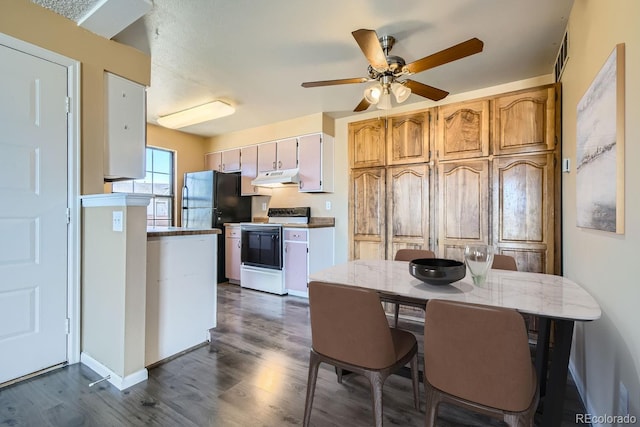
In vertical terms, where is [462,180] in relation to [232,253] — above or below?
above

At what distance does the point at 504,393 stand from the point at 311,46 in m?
2.58

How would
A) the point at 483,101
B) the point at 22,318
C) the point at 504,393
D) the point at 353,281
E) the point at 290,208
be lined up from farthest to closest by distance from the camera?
the point at 290,208 → the point at 483,101 → the point at 22,318 → the point at 353,281 → the point at 504,393

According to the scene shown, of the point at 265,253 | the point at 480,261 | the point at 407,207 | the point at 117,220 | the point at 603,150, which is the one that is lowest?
the point at 265,253

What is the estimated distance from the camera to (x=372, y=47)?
185 cm

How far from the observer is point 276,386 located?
75.9 inches

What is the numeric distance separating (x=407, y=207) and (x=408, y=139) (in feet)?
2.51

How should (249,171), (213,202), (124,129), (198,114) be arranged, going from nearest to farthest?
1. (124,129)
2. (198,114)
3. (213,202)
4. (249,171)

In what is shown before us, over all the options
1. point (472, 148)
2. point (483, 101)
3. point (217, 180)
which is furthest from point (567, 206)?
point (217, 180)

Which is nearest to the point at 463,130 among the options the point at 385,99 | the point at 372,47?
the point at 385,99

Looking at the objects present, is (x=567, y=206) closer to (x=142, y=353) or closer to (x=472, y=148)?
(x=472, y=148)

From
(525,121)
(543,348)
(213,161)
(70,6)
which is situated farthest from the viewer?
(213,161)

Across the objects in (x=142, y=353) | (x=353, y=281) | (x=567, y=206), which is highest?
(x=567, y=206)

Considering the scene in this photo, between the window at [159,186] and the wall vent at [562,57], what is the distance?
5245 mm

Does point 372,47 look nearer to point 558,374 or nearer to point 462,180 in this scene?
point 462,180
